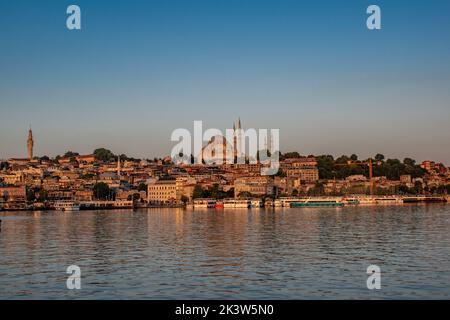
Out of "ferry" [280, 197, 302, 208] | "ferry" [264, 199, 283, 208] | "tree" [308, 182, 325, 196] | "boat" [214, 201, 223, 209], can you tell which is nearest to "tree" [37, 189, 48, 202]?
"boat" [214, 201, 223, 209]

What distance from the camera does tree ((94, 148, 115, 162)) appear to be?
13281 cm

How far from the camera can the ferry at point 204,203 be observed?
242ft

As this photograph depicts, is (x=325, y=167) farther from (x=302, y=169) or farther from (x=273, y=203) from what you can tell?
(x=273, y=203)

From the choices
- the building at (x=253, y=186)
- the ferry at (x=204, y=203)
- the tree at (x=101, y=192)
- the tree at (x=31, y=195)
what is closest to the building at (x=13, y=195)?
the tree at (x=31, y=195)

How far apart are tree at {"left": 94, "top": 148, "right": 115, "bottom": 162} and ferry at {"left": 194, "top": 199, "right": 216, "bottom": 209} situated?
193ft

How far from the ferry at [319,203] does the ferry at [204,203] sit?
8.18 meters

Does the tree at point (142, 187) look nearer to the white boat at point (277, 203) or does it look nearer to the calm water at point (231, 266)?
the white boat at point (277, 203)

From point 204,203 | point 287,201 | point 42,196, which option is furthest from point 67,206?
point 287,201

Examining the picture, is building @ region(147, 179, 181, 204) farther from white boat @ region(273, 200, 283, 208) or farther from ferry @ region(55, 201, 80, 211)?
white boat @ region(273, 200, 283, 208)

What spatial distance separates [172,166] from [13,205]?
118ft
